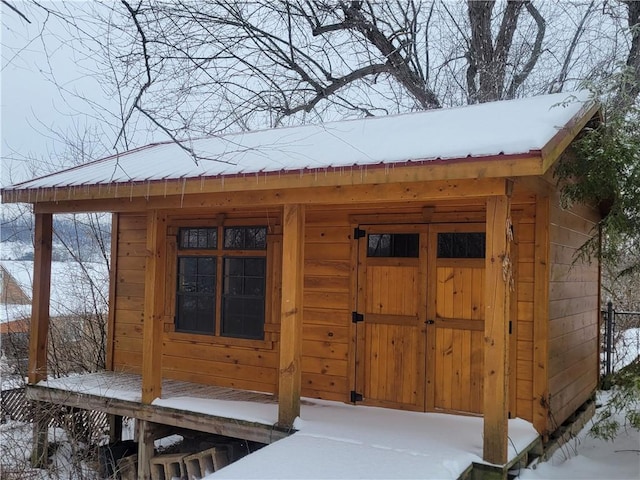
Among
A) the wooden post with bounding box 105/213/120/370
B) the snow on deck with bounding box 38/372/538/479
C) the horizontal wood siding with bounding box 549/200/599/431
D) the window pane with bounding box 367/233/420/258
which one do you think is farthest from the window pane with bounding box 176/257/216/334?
the horizontal wood siding with bounding box 549/200/599/431

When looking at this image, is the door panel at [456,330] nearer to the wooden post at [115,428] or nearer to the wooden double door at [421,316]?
the wooden double door at [421,316]

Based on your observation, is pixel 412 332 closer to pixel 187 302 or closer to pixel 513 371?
pixel 513 371

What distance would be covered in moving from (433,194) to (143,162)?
363cm

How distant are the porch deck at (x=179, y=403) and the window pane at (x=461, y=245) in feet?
7.12

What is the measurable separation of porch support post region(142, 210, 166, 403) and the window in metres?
1.11

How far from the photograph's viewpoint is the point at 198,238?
6.86 meters

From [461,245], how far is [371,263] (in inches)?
35.6

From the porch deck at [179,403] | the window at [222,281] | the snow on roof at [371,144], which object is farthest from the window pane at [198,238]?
the porch deck at [179,403]

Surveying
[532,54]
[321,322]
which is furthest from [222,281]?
[532,54]

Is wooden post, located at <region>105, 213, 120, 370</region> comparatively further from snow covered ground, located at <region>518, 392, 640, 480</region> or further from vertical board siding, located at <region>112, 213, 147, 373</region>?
snow covered ground, located at <region>518, 392, 640, 480</region>

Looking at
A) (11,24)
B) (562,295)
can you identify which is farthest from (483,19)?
(11,24)

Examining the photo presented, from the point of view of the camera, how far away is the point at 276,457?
4.02 m

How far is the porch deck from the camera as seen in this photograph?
5.13 m

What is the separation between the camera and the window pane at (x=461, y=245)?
5.30 metres
